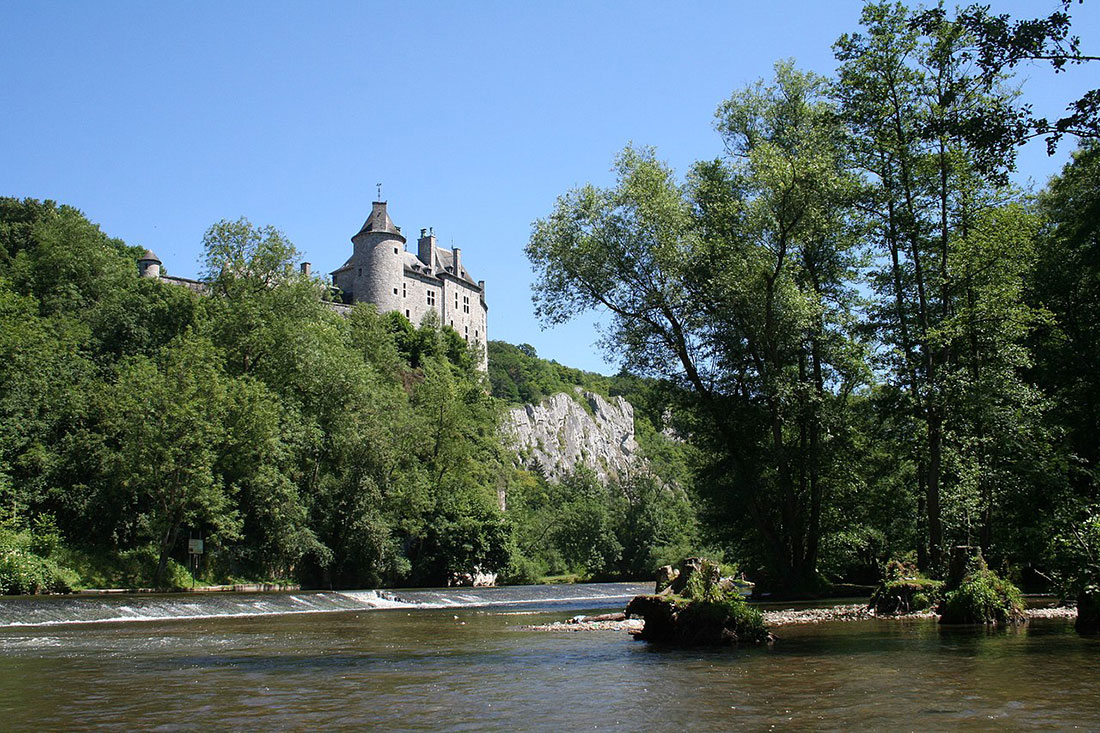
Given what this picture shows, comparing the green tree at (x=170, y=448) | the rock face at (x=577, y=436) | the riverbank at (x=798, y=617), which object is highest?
the rock face at (x=577, y=436)

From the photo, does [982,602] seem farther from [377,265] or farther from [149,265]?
[377,265]

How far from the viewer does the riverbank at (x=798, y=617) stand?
19.0m

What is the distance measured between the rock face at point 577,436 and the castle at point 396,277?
2264 cm

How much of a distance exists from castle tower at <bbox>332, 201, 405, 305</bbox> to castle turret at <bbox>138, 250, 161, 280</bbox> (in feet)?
80.2

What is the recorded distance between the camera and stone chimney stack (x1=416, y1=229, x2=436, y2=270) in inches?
4998

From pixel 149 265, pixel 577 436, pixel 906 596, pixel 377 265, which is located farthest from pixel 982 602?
pixel 577 436


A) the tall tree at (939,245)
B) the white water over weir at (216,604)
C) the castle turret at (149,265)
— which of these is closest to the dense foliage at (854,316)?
the tall tree at (939,245)

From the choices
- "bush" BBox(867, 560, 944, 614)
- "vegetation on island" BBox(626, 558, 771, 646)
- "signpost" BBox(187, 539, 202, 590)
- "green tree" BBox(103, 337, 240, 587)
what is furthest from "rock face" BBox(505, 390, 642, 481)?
"vegetation on island" BBox(626, 558, 771, 646)

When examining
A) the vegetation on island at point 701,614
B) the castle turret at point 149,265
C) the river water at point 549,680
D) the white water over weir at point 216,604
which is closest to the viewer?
the river water at point 549,680

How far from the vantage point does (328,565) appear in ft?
155

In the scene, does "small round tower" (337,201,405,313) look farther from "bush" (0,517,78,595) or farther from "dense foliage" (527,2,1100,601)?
"dense foliage" (527,2,1100,601)

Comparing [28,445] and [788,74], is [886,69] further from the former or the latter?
[28,445]

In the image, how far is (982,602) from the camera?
17453 millimetres

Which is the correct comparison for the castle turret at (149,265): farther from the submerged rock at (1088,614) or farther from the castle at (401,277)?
the submerged rock at (1088,614)
